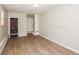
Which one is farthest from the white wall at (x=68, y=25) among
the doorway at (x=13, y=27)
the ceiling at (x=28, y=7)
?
the doorway at (x=13, y=27)

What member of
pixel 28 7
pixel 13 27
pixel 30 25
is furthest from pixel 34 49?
pixel 30 25

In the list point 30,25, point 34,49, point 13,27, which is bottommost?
point 34,49

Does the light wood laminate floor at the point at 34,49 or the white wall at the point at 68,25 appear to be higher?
the white wall at the point at 68,25

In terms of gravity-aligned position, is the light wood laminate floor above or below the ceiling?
below

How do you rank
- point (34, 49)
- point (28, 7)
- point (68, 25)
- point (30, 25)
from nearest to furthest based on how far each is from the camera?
point (68, 25), point (34, 49), point (28, 7), point (30, 25)

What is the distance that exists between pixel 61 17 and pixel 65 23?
55 cm

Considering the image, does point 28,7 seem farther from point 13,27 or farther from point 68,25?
point 13,27

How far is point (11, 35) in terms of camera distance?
8945mm

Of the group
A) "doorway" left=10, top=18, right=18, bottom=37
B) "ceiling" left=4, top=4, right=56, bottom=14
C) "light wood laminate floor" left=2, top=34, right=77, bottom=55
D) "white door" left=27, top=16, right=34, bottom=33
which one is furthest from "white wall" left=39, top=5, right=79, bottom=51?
"white door" left=27, top=16, right=34, bottom=33

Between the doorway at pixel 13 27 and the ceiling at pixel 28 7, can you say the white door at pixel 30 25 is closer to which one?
the doorway at pixel 13 27

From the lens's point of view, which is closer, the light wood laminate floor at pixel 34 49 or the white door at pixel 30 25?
the light wood laminate floor at pixel 34 49

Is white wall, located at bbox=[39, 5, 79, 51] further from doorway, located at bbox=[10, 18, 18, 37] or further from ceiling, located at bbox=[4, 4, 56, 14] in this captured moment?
doorway, located at bbox=[10, 18, 18, 37]
